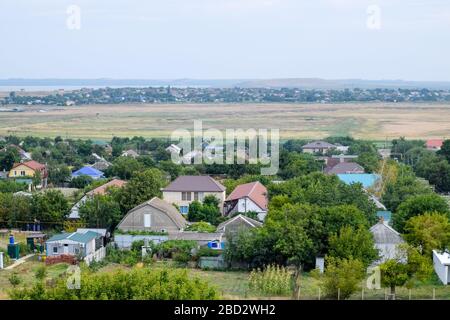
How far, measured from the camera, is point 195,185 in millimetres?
21109

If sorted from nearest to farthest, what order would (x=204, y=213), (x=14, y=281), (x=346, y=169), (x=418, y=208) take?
1. (x=14, y=281)
2. (x=418, y=208)
3. (x=204, y=213)
4. (x=346, y=169)

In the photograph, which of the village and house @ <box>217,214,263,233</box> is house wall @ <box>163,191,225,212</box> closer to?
the village

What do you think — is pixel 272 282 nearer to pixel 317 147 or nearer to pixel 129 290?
pixel 129 290

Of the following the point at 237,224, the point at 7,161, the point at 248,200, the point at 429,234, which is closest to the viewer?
the point at 429,234

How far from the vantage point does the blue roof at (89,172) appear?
28.3 m

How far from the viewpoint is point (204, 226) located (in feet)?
57.5

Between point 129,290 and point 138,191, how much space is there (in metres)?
9.24

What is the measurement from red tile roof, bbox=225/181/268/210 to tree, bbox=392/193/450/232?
13.0 ft

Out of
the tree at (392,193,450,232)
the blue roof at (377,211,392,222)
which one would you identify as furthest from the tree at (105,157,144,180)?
the tree at (392,193,450,232)

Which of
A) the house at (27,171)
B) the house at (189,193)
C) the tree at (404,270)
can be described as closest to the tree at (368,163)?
the house at (189,193)

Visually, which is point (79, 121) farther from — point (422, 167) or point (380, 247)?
point (380, 247)

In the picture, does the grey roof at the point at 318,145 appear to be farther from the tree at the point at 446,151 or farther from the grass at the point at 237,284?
the grass at the point at 237,284

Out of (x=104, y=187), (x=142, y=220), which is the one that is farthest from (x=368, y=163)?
(x=142, y=220)

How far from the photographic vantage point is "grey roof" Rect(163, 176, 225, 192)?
824 inches
